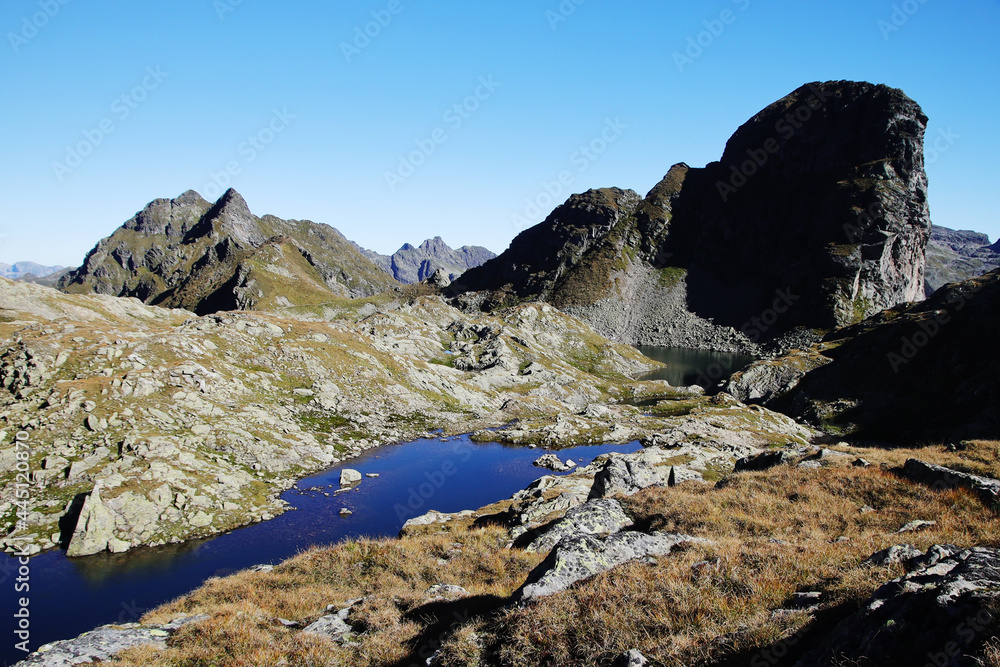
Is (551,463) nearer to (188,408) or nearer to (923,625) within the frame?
(188,408)

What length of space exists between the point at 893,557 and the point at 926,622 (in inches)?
250

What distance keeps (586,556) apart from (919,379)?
354 ft

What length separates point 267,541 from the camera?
Result: 45.8 metres

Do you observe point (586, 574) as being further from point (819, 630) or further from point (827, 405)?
point (827, 405)

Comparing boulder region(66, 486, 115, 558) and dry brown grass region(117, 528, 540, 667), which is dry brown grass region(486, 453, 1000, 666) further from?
boulder region(66, 486, 115, 558)

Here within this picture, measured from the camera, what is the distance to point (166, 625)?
17.8 m

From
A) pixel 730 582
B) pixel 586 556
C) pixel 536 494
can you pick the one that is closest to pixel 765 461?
pixel 536 494

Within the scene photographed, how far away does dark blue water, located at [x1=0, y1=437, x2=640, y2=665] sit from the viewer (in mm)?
34500

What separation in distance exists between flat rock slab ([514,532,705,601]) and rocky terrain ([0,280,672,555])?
4389 cm

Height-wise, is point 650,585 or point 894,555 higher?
point 894,555

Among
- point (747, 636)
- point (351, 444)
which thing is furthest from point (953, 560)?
point (351, 444)

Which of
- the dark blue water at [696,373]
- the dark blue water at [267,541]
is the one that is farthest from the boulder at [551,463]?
the dark blue water at [696,373]

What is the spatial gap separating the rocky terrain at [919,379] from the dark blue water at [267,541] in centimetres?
6573

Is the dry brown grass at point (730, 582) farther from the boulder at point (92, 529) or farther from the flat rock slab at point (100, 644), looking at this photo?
the boulder at point (92, 529)
